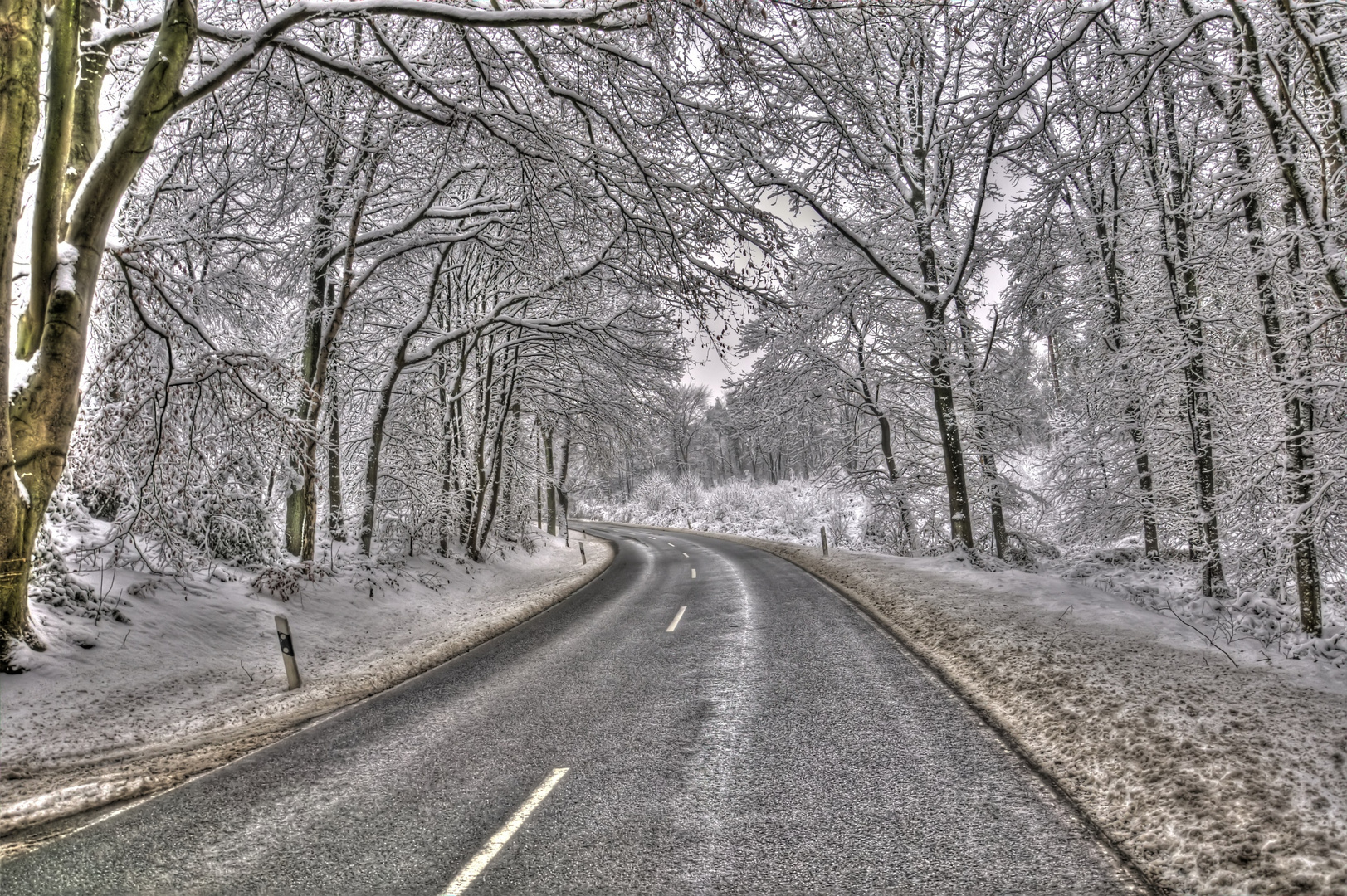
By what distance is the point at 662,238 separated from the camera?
739 cm

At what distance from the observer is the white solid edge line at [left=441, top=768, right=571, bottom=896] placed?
3.01 meters

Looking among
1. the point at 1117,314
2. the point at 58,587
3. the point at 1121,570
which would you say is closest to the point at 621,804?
the point at 58,587

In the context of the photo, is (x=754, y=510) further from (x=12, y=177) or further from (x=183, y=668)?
(x=12, y=177)

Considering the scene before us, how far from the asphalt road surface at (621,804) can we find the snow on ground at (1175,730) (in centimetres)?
36

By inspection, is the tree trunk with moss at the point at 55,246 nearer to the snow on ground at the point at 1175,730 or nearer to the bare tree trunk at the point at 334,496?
the bare tree trunk at the point at 334,496

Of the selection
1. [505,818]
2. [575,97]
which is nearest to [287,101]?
[575,97]

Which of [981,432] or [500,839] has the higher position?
[981,432]

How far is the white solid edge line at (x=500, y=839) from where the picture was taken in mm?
3006

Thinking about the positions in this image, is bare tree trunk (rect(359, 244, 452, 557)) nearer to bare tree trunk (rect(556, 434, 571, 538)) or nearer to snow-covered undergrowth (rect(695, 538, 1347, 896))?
bare tree trunk (rect(556, 434, 571, 538))

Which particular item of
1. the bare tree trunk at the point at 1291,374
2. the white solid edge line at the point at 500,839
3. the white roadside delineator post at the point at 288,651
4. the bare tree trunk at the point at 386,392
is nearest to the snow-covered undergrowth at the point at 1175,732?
the bare tree trunk at the point at 1291,374

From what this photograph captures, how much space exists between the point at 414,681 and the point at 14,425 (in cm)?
443

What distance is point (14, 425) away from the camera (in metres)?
5.48

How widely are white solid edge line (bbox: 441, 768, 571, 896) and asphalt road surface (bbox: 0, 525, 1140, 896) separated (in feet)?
0.04

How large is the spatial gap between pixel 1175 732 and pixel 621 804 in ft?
12.6
